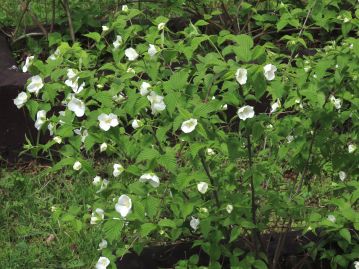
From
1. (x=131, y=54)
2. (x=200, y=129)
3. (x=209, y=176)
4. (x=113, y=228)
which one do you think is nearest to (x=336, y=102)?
(x=209, y=176)

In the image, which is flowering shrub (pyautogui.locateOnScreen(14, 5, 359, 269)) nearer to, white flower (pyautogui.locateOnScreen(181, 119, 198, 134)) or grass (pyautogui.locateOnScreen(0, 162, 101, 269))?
white flower (pyautogui.locateOnScreen(181, 119, 198, 134))

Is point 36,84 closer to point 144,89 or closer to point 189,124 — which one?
point 144,89

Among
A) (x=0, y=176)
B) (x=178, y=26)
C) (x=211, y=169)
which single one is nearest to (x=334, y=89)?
(x=211, y=169)

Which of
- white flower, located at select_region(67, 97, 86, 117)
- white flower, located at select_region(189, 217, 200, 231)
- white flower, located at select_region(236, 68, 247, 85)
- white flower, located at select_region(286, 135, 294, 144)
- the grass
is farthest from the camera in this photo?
the grass

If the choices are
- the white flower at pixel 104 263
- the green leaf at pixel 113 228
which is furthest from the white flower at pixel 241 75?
the white flower at pixel 104 263

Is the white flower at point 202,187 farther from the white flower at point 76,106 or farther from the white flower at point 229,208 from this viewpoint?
the white flower at point 76,106

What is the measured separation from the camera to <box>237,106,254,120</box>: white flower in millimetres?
2365

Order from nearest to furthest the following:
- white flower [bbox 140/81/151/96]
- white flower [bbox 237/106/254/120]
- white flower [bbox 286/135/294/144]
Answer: white flower [bbox 237/106/254/120], white flower [bbox 140/81/151/96], white flower [bbox 286/135/294/144]

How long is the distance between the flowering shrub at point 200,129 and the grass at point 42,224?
2.16 ft

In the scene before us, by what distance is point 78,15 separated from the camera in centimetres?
501

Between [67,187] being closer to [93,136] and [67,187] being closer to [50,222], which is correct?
[50,222]

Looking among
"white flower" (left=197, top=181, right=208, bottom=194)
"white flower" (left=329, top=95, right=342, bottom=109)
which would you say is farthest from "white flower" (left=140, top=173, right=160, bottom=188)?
"white flower" (left=329, top=95, right=342, bottom=109)

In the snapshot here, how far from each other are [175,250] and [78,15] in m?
2.32

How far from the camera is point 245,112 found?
2.38 metres
